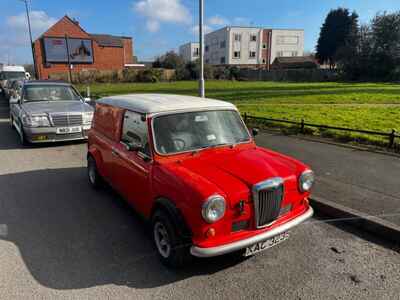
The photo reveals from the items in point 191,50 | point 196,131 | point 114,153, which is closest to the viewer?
point 196,131

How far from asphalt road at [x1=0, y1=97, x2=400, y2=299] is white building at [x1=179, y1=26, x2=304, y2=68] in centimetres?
8053

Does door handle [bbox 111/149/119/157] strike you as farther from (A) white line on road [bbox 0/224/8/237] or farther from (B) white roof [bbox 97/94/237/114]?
(A) white line on road [bbox 0/224/8/237]

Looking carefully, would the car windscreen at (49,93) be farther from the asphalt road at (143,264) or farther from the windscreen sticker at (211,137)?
the windscreen sticker at (211,137)

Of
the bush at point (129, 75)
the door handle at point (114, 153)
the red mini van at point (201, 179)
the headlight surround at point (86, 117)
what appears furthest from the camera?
the bush at point (129, 75)

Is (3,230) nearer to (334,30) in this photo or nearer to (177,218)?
(177,218)

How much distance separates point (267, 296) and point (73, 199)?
3.54 metres

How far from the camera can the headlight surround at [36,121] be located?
7934 mm

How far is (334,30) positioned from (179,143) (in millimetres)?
68972

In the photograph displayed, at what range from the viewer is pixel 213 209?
2652 millimetres

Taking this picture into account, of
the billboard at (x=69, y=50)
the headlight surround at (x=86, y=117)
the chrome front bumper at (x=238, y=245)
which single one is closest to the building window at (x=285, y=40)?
the billboard at (x=69, y=50)

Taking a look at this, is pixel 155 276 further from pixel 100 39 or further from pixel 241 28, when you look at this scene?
pixel 241 28

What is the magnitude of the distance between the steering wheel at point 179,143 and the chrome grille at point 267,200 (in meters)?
1.05

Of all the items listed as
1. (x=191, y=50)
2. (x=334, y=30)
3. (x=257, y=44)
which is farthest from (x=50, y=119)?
(x=191, y=50)

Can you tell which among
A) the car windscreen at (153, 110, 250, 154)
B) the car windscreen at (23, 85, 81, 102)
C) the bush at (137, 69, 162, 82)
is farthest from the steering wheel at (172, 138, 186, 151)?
the bush at (137, 69, 162, 82)
